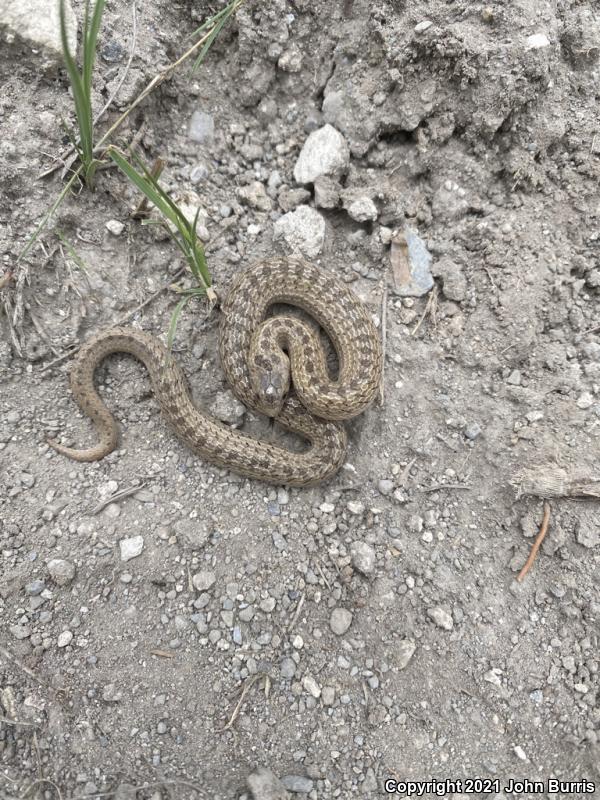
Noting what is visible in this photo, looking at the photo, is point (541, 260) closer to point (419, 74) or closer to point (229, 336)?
point (419, 74)

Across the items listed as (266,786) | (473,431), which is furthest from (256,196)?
(266,786)

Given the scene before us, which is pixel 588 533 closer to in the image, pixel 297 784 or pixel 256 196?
pixel 297 784

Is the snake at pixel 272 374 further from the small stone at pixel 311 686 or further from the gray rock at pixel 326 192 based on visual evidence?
the small stone at pixel 311 686

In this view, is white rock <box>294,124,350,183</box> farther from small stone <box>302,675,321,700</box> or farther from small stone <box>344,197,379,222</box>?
small stone <box>302,675,321,700</box>

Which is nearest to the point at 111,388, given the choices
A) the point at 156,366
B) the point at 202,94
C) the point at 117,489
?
the point at 156,366

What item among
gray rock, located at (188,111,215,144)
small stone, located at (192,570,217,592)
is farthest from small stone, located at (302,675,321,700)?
gray rock, located at (188,111,215,144)

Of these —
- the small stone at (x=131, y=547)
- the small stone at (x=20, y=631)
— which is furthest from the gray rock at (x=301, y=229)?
the small stone at (x=20, y=631)

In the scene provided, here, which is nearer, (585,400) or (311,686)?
(311,686)
